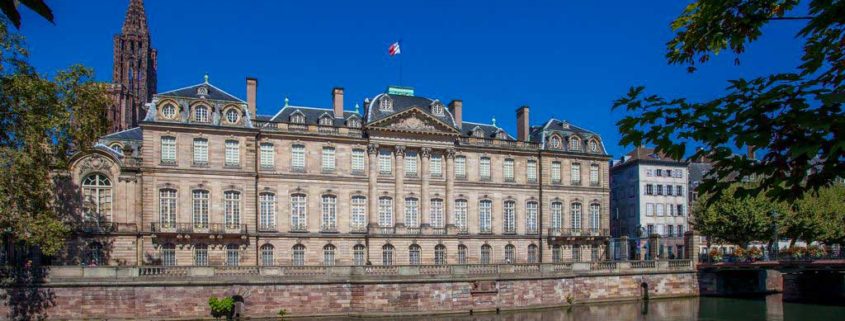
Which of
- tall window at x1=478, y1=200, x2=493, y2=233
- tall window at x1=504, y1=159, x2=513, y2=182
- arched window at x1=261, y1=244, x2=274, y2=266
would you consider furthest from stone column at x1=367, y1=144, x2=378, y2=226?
tall window at x1=504, y1=159, x2=513, y2=182

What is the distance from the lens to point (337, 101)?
45.9 metres

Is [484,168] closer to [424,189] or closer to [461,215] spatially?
[461,215]

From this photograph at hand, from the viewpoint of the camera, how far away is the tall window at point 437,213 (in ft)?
151

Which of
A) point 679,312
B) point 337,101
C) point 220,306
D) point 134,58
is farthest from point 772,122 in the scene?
point 134,58

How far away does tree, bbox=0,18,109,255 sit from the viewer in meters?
28.3

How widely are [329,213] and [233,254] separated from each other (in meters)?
6.40

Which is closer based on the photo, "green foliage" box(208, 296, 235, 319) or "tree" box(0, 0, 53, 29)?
"tree" box(0, 0, 53, 29)

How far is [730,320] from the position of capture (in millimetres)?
32938

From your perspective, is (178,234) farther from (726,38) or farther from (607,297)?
(726,38)

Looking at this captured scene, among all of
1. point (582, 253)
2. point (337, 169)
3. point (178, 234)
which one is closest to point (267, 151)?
point (337, 169)

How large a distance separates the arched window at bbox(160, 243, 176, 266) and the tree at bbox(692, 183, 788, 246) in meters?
34.0

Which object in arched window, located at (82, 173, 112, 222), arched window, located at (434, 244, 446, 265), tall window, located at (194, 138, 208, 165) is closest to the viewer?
arched window, located at (82, 173, 112, 222)

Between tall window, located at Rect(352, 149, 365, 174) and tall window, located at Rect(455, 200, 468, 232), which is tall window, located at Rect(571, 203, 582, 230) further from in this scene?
tall window, located at Rect(352, 149, 365, 174)

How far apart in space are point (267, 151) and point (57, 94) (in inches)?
542
